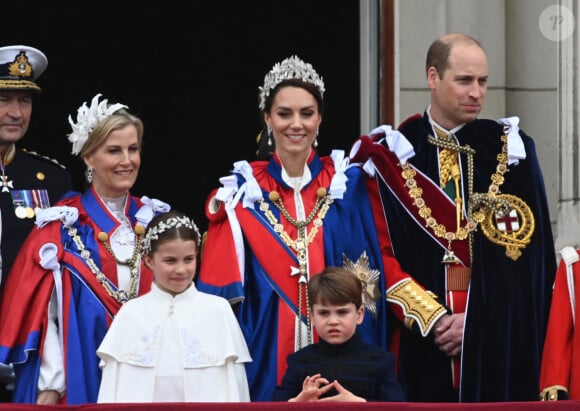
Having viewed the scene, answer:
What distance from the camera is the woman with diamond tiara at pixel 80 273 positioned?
640 cm

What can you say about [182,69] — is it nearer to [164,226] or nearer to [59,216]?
[59,216]

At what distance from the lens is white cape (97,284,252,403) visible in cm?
615

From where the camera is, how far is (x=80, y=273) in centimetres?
652

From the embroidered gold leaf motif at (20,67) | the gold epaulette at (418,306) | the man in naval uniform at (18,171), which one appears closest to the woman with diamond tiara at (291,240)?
the gold epaulette at (418,306)

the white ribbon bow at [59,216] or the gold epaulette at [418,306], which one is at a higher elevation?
the white ribbon bow at [59,216]

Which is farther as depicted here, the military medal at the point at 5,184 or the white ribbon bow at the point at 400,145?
the military medal at the point at 5,184

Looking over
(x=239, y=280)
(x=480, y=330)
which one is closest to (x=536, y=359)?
(x=480, y=330)

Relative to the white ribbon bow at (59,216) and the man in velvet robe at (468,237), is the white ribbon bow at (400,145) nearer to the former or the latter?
the man in velvet robe at (468,237)

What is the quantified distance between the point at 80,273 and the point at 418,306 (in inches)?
50.7

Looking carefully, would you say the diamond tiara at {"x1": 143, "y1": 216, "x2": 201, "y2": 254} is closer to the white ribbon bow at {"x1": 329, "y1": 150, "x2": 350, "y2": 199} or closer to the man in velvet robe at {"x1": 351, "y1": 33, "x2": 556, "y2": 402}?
the white ribbon bow at {"x1": 329, "y1": 150, "x2": 350, "y2": 199}

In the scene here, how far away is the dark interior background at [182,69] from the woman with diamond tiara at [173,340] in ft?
13.0

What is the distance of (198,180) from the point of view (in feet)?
35.0

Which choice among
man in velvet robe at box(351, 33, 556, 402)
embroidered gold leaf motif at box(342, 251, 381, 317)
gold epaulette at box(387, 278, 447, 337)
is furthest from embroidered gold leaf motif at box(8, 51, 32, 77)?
gold epaulette at box(387, 278, 447, 337)

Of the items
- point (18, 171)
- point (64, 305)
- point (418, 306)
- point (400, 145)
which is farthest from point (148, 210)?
point (418, 306)
